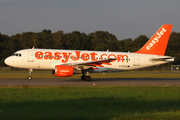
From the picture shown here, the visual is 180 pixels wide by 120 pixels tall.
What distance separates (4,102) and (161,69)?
53.1 metres

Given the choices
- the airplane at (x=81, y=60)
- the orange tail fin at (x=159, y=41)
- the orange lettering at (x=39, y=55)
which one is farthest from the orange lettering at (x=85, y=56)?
the orange tail fin at (x=159, y=41)

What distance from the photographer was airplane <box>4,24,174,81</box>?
25269 millimetres

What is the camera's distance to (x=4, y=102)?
1173 centimetres

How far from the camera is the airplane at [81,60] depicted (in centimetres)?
2527

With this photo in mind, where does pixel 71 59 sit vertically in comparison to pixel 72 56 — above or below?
below

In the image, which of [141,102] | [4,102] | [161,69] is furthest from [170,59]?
[161,69]

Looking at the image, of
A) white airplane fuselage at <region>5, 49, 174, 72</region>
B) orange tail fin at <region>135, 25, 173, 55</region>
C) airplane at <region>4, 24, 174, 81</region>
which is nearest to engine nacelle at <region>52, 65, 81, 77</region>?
airplane at <region>4, 24, 174, 81</region>

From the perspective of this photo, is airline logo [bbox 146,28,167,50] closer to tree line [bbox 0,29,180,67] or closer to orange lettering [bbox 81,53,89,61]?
orange lettering [bbox 81,53,89,61]

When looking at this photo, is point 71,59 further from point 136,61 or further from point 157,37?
point 157,37

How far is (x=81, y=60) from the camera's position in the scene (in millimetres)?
26688

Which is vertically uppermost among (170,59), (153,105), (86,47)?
(86,47)

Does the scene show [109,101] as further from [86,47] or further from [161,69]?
[86,47]

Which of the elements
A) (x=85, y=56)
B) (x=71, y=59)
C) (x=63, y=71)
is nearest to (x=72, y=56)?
(x=71, y=59)

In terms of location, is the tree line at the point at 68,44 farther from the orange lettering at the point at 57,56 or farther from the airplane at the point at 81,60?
the orange lettering at the point at 57,56
